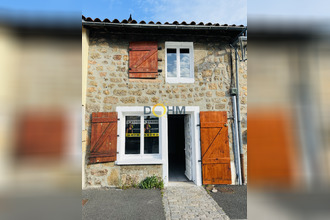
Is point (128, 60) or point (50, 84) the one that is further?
point (128, 60)

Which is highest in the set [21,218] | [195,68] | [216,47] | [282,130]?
[216,47]

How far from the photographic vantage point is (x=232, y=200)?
143 inches

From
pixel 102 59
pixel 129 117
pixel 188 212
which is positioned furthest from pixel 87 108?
pixel 188 212

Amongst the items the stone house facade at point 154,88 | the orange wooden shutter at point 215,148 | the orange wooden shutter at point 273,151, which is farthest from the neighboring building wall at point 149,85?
the orange wooden shutter at point 273,151

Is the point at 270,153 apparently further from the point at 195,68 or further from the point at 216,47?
the point at 216,47

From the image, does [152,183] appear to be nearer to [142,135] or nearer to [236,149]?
[142,135]

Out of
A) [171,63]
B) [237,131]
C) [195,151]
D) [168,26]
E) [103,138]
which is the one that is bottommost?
[195,151]

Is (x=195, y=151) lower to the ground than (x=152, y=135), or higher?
lower

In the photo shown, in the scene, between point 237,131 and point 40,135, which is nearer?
point 40,135

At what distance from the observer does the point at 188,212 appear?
3121 millimetres

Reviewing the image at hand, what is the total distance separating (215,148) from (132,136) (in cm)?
243

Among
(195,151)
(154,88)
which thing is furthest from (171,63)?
(195,151)

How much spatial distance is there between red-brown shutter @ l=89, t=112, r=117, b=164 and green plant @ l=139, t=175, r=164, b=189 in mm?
1039

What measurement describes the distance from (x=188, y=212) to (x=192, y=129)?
7.27 feet
